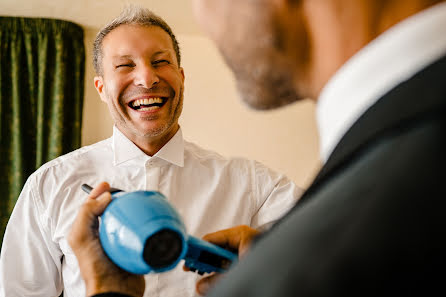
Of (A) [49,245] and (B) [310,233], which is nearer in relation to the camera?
(B) [310,233]

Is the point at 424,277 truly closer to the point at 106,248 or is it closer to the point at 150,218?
the point at 150,218

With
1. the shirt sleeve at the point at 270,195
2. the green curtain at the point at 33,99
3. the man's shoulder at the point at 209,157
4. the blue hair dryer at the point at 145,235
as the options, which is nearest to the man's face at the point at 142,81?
the man's shoulder at the point at 209,157

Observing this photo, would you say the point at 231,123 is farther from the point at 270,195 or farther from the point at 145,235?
the point at 145,235

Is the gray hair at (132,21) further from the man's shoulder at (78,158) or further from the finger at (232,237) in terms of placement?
the finger at (232,237)

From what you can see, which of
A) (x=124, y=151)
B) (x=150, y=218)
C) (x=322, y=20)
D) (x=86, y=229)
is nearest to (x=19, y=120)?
(x=124, y=151)

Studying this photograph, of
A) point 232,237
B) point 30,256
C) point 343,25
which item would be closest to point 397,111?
point 343,25

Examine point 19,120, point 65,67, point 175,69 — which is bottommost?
point 19,120

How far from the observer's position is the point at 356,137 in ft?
1.22

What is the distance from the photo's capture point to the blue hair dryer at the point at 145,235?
77 cm

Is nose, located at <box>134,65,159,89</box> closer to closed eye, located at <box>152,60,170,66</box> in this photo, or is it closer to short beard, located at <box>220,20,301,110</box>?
closed eye, located at <box>152,60,170,66</box>

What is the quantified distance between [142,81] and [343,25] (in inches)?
46.2

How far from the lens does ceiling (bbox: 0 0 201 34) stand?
3137 millimetres

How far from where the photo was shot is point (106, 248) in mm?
863

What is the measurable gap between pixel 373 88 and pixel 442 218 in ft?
0.49
